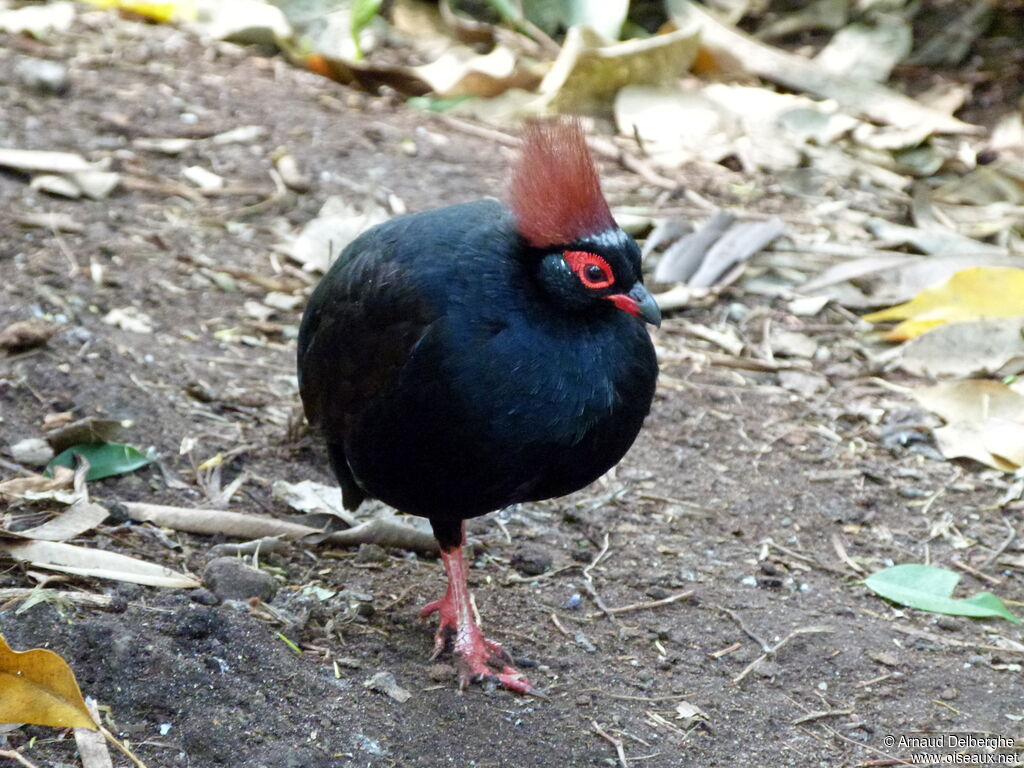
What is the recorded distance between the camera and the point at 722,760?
3463mm

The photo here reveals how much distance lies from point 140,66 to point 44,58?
597mm

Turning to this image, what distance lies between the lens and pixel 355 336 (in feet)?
12.5

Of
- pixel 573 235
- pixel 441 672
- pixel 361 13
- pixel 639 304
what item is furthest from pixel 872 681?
pixel 361 13

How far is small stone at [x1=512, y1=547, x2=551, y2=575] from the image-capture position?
4461 millimetres

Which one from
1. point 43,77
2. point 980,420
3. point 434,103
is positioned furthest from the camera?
point 434,103

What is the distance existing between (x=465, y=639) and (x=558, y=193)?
4.68 ft

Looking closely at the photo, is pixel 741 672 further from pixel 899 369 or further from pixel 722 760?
pixel 899 369

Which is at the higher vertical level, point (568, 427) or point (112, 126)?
point (568, 427)

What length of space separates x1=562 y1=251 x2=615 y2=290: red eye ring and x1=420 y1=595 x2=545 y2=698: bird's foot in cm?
117

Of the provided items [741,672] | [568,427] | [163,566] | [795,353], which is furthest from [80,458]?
[795,353]

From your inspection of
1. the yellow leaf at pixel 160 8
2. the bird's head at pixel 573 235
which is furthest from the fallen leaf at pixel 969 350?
the yellow leaf at pixel 160 8

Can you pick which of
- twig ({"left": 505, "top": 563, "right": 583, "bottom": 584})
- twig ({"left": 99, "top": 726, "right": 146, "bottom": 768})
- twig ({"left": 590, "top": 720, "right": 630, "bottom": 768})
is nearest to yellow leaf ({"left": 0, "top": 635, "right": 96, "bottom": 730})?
twig ({"left": 99, "top": 726, "right": 146, "bottom": 768})

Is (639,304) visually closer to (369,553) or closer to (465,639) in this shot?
(465,639)

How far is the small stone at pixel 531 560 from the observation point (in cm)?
446
